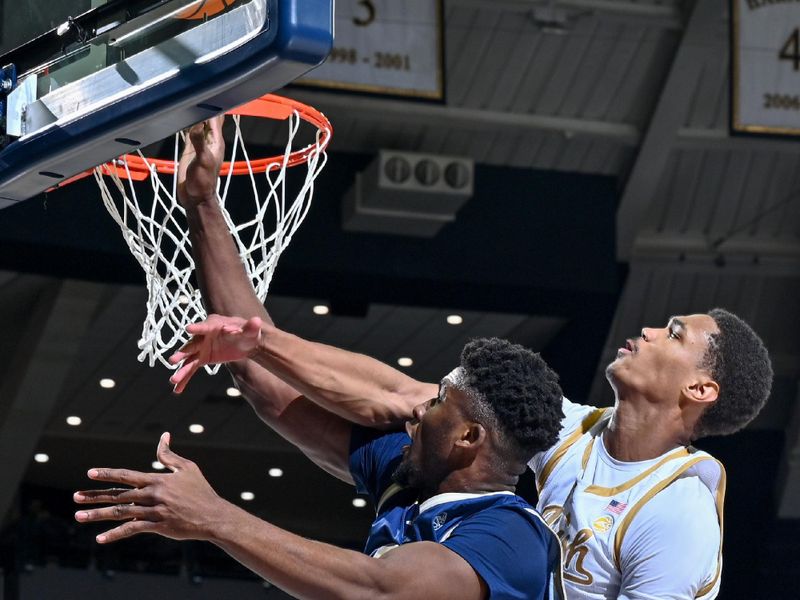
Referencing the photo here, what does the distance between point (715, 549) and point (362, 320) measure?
35.8ft

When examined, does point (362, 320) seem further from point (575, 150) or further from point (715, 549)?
point (715, 549)

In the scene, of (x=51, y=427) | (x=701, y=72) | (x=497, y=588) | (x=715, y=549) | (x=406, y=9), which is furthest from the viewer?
(x=51, y=427)

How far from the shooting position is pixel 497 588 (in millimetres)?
2953

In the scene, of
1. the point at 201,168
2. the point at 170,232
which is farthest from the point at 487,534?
the point at 170,232

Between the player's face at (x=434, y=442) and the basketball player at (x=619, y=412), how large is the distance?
324mm

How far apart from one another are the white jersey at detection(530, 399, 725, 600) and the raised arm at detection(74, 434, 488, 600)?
2.49ft

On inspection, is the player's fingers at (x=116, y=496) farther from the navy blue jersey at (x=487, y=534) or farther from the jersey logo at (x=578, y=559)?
the jersey logo at (x=578, y=559)

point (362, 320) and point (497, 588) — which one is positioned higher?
point (497, 588)

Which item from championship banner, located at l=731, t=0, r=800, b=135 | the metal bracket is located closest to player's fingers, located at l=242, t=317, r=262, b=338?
the metal bracket

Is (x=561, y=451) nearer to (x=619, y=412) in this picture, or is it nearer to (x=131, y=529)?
(x=619, y=412)

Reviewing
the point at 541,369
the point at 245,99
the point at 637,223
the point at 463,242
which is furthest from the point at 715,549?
the point at 637,223

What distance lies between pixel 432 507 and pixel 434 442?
0.48 ft

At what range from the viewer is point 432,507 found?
3219 millimetres

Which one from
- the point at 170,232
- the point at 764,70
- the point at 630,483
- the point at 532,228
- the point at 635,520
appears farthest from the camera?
the point at 532,228
